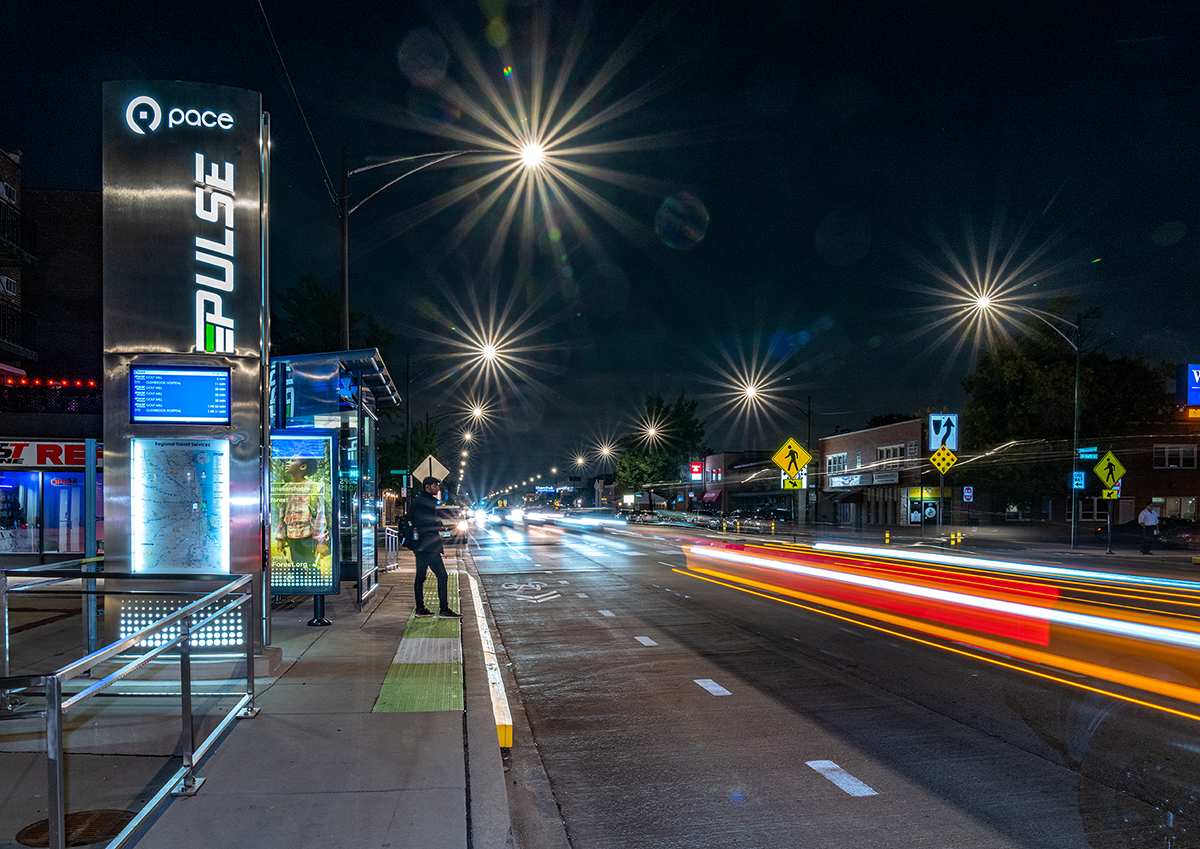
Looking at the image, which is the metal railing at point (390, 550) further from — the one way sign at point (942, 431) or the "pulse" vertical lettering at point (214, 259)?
the one way sign at point (942, 431)

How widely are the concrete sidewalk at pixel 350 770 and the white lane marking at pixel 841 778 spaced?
2.35 meters

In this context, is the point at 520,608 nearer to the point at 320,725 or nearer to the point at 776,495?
the point at 320,725

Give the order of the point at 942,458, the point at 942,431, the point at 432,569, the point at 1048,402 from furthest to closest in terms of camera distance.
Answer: the point at 1048,402 → the point at 942,431 → the point at 942,458 → the point at 432,569

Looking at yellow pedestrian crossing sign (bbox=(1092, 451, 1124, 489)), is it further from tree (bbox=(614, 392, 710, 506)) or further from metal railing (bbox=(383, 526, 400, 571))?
tree (bbox=(614, 392, 710, 506))

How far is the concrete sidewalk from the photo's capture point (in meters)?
4.46

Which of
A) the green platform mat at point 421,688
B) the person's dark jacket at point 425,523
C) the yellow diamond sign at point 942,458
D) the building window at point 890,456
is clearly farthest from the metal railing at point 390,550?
the building window at point 890,456

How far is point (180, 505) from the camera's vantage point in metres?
8.23

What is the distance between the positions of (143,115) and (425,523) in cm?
678

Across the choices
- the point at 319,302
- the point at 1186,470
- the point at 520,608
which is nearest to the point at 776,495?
the point at 1186,470

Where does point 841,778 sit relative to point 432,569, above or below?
below

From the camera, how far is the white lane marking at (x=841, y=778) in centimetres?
545

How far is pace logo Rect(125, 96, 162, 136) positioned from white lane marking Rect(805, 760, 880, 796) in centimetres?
868

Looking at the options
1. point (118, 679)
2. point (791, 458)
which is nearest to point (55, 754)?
point (118, 679)

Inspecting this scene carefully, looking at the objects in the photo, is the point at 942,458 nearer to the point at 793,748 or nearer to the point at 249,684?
the point at 793,748
